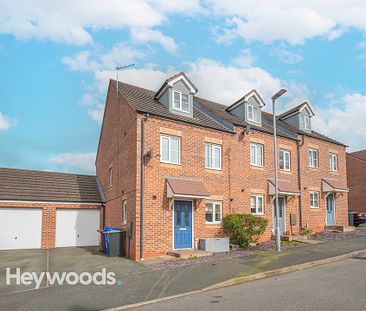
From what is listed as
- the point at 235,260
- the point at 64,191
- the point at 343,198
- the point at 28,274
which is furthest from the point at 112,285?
the point at 343,198

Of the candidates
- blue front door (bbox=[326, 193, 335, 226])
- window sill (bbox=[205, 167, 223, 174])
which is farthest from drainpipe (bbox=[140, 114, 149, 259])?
blue front door (bbox=[326, 193, 335, 226])

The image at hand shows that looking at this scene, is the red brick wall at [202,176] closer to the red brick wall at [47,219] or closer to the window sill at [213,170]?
the window sill at [213,170]

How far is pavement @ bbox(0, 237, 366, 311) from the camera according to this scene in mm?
8812

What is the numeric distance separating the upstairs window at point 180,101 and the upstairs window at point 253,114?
15.0 feet

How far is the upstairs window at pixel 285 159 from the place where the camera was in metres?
21.1

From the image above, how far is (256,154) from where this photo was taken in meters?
19.8

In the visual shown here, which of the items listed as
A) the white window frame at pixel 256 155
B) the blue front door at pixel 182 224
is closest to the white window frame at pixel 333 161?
the white window frame at pixel 256 155

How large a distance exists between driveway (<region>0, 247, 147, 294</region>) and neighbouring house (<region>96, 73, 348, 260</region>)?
4.37 ft

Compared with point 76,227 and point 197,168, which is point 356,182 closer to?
point 197,168

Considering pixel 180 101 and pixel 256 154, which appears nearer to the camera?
pixel 180 101

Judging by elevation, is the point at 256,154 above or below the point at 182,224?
above

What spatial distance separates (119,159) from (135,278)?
812 cm

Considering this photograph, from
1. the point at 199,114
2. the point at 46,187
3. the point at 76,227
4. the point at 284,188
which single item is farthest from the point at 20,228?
the point at 284,188

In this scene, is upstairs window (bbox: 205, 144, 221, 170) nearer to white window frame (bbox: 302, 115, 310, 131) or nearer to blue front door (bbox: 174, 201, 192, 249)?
blue front door (bbox: 174, 201, 192, 249)
